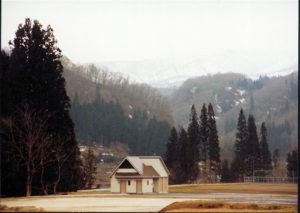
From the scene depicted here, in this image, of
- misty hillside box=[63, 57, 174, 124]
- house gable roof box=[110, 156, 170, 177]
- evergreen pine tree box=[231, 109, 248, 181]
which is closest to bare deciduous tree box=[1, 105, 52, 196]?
house gable roof box=[110, 156, 170, 177]

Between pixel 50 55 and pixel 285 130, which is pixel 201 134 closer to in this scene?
pixel 50 55

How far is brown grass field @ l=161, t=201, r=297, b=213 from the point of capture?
3075 centimetres

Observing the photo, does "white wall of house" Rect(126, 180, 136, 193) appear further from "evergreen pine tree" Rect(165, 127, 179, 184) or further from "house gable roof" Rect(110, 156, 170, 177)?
"evergreen pine tree" Rect(165, 127, 179, 184)

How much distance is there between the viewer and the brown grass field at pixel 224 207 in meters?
30.8

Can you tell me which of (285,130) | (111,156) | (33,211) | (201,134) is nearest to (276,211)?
(33,211)

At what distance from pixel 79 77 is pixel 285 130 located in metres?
70.1

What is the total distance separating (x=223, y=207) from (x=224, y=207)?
81 mm

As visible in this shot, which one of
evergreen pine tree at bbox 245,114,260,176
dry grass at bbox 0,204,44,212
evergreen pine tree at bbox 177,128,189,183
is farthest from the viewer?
evergreen pine tree at bbox 245,114,260,176

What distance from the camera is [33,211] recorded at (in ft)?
96.6

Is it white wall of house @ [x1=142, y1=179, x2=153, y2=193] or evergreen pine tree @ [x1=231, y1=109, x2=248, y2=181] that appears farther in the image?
evergreen pine tree @ [x1=231, y1=109, x2=248, y2=181]

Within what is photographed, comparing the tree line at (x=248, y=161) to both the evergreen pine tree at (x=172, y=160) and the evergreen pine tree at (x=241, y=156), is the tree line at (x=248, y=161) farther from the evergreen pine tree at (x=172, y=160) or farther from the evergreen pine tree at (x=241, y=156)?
the evergreen pine tree at (x=172, y=160)

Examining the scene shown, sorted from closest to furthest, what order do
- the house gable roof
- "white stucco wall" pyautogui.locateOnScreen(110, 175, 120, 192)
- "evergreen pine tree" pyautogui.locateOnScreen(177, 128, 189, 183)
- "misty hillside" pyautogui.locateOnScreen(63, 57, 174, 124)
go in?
the house gable roof
"white stucco wall" pyautogui.locateOnScreen(110, 175, 120, 192)
"evergreen pine tree" pyautogui.locateOnScreen(177, 128, 189, 183)
"misty hillside" pyautogui.locateOnScreen(63, 57, 174, 124)

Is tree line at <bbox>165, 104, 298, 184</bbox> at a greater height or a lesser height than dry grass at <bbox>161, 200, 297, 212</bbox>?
greater

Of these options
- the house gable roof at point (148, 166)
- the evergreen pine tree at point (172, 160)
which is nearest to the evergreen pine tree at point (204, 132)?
the evergreen pine tree at point (172, 160)
